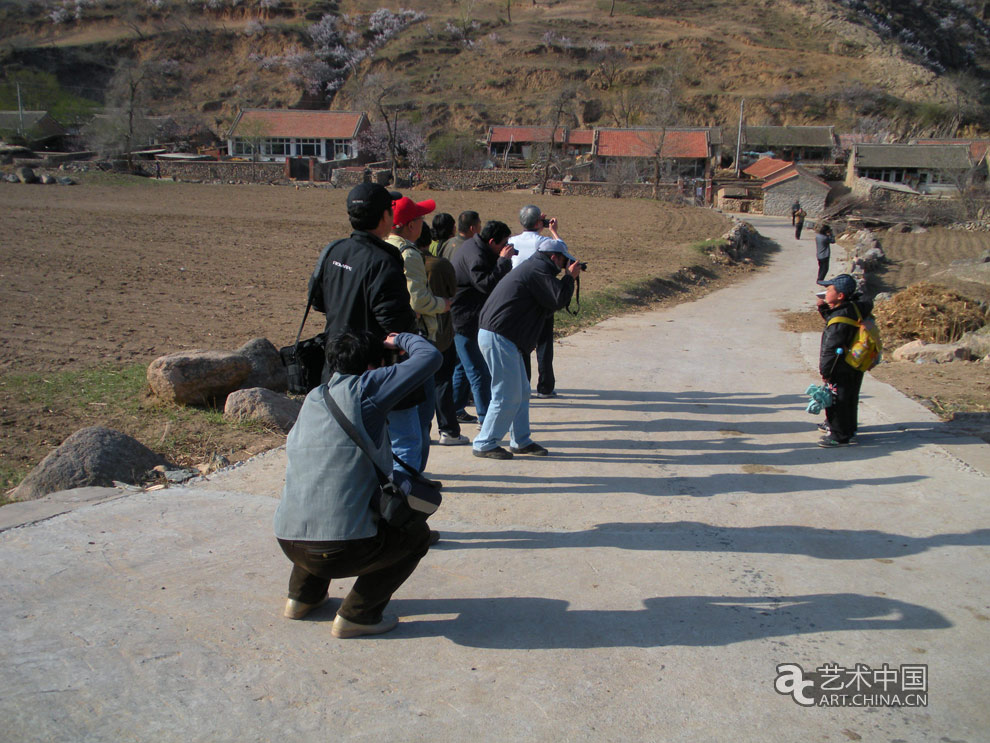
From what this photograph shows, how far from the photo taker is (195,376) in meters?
7.10

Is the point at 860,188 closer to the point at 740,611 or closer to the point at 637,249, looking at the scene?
the point at 637,249

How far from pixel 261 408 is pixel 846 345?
16.7 feet

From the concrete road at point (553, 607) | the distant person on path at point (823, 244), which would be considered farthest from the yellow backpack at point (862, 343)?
the distant person on path at point (823, 244)

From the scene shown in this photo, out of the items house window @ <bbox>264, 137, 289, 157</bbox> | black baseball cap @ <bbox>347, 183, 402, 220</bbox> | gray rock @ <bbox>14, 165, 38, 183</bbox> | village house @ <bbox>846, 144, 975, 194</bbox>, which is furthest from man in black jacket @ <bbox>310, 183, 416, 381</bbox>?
house window @ <bbox>264, 137, 289, 157</bbox>

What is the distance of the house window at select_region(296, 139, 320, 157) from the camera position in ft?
230

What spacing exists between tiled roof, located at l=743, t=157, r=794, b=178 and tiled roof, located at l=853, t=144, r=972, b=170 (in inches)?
210

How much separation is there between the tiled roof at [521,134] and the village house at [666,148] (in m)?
5.76

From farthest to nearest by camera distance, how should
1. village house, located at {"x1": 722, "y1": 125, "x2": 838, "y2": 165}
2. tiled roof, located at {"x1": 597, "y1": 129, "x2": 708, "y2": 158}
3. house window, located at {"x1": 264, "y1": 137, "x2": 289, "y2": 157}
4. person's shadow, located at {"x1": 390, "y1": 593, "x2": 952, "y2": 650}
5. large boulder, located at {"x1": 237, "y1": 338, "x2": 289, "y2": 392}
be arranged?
house window, located at {"x1": 264, "y1": 137, "x2": 289, "y2": 157} < village house, located at {"x1": 722, "y1": 125, "x2": 838, "y2": 165} < tiled roof, located at {"x1": 597, "y1": 129, "x2": 708, "y2": 158} < large boulder, located at {"x1": 237, "y1": 338, "x2": 289, "y2": 392} < person's shadow, located at {"x1": 390, "y1": 593, "x2": 952, "y2": 650}

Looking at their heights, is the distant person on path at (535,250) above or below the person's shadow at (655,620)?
above

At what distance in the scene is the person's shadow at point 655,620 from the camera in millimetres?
3477

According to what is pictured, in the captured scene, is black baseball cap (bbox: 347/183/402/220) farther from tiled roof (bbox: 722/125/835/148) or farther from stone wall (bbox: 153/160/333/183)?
tiled roof (bbox: 722/125/835/148)

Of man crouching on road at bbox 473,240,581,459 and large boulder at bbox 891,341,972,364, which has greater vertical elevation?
man crouching on road at bbox 473,240,581,459

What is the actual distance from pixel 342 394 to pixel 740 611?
2241 millimetres

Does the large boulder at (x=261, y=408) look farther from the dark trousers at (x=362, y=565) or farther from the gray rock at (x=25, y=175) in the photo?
the gray rock at (x=25, y=175)
